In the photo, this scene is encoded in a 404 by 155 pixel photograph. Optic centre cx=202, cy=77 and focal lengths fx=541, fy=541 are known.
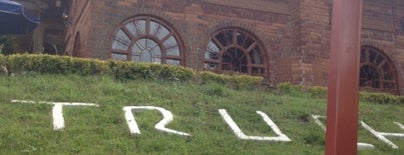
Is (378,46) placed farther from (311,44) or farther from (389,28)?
(311,44)

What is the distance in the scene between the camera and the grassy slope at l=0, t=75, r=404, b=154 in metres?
6.42

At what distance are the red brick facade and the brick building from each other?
2 cm

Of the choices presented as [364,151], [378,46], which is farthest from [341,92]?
[378,46]

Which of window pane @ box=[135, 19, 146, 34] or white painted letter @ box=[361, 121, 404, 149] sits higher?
window pane @ box=[135, 19, 146, 34]

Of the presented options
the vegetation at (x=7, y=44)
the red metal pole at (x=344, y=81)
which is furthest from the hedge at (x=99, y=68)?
the red metal pole at (x=344, y=81)

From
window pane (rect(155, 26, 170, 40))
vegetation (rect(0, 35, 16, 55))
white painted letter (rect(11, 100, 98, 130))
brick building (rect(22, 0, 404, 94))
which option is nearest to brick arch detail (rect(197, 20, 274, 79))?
brick building (rect(22, 0, 404, 94))

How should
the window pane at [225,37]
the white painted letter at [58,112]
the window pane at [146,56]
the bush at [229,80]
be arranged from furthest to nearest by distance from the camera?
1. the window pane at [225,37]
2. the window pane at [146,56]
3. the bush at [229,80]
4. the white painted letter at [58,112]

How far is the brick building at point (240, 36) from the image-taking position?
1109 cm

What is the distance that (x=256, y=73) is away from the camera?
1216 cm

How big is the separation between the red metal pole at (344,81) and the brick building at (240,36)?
292 inches

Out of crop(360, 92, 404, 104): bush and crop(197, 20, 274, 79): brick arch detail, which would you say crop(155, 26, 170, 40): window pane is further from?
crop(360, 92, 404, 104): bush

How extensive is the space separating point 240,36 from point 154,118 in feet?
16.5

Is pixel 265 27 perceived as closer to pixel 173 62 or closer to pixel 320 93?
pixel 320 93

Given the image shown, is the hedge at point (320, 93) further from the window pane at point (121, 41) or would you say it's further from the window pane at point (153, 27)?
the window pane at point (121, 41)
